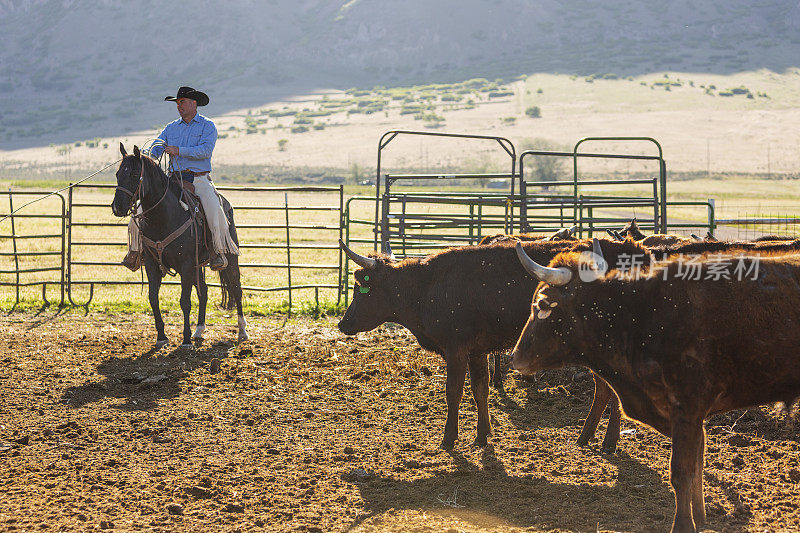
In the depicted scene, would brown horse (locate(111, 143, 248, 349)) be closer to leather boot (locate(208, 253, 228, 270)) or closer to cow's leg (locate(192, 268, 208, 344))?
cow's leg (locate(192, 268, 208, 344))

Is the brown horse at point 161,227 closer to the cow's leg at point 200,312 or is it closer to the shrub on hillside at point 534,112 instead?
the cow's leg at point 200,312

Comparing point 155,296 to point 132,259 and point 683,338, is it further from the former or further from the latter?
point 683,338

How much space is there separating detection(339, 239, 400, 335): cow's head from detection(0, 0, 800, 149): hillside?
413 ft

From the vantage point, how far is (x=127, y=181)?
909cm

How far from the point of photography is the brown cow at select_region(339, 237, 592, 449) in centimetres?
635

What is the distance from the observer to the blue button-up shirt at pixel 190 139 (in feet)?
32.7

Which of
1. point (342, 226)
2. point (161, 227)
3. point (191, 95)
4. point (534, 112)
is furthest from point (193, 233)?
point (534, 112)

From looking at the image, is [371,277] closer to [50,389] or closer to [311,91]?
[50,389]

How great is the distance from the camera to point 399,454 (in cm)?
618

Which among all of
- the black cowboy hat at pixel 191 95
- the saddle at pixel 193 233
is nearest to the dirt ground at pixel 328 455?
the saddle at pixel 193 233

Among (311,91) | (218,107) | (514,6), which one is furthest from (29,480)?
(514,6)

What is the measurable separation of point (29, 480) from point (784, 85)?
129245 millimetres

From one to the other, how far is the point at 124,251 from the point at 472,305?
22621mm

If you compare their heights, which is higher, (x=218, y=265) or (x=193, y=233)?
(x=193, y=233)
